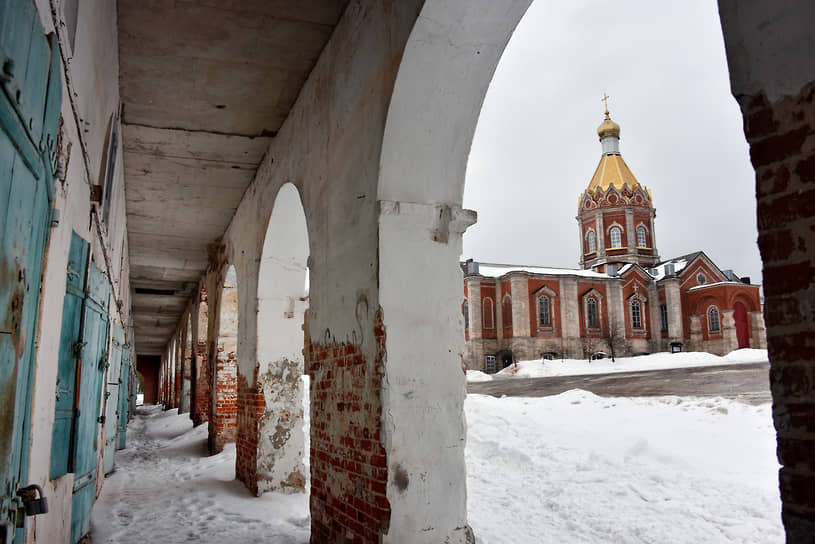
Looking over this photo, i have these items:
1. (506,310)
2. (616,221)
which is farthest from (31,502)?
(616,221)

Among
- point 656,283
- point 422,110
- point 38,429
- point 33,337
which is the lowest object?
point 38,429

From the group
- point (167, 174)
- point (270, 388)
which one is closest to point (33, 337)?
point (270, 388)

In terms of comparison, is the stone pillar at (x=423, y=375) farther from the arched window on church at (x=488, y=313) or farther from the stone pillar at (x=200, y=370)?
the arched window on church at (x=488, y=313)

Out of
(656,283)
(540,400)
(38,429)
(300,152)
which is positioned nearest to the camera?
(38,429)

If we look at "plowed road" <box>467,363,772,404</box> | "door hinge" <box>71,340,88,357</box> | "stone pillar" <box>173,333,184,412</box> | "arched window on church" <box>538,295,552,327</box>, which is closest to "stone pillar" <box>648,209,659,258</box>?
"arched window on church" <box>538,295,552,327</box>

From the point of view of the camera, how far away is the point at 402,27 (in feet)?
11.3

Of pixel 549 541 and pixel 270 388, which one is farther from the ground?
pixel 270 388

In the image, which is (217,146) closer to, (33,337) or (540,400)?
(33,337)

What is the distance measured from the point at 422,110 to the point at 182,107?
337 cm

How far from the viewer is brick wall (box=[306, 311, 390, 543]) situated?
3525mm

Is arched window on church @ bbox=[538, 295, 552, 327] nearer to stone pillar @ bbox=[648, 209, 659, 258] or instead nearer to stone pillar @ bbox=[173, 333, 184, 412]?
stone pillar @ bbox=[648, 209, 659, 258]

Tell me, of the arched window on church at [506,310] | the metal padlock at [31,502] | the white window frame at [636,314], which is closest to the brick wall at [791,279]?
the metal padlock at [31,502]

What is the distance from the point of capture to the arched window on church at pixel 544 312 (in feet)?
130

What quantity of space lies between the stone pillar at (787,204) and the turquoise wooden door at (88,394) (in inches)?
139
